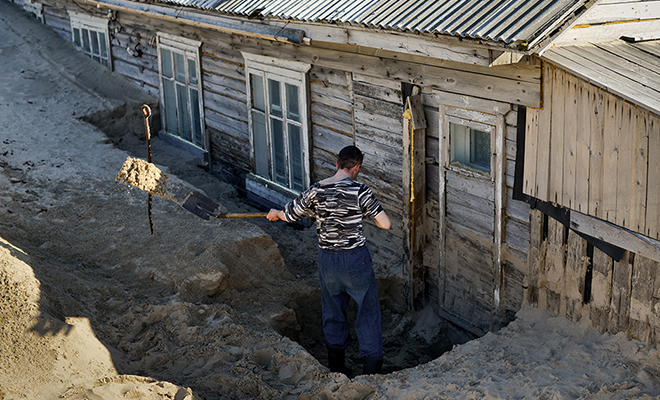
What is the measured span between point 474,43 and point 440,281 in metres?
2.74

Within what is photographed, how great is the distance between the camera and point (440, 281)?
7109mm

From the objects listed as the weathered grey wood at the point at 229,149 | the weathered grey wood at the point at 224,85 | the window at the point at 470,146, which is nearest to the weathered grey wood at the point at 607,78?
the window at the point at 470,146

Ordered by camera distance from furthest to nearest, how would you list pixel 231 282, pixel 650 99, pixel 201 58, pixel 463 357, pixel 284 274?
pixel 201 58
pixel 284 274
pixel 231 282
pixel 463 357
pixel 650 99

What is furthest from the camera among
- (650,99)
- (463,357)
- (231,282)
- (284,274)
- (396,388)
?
(284,274)

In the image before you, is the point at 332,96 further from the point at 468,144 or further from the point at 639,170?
the point at 639,170

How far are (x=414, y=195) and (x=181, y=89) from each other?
20.6 ft

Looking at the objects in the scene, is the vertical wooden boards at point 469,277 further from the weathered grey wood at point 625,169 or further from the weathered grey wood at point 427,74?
the weathered grey wood at point 625,169

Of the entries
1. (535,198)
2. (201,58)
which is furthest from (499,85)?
(201,58)

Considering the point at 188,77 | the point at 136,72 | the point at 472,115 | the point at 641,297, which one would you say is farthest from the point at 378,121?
the point at 136,72

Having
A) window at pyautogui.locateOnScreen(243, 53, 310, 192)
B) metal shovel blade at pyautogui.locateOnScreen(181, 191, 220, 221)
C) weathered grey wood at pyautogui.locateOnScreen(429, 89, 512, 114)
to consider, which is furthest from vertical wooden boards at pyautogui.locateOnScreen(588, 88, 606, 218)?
window at pyautogui.locateOnScreen(243, 53, 310, 192)

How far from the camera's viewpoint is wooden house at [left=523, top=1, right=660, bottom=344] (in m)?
4.88

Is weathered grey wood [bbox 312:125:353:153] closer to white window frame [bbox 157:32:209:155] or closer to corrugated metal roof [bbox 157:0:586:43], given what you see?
corrugated metal roof [bbox 157:0:586:43]

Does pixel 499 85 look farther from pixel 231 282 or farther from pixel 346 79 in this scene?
pixel 231 282

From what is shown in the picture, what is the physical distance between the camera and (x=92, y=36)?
14.6m
